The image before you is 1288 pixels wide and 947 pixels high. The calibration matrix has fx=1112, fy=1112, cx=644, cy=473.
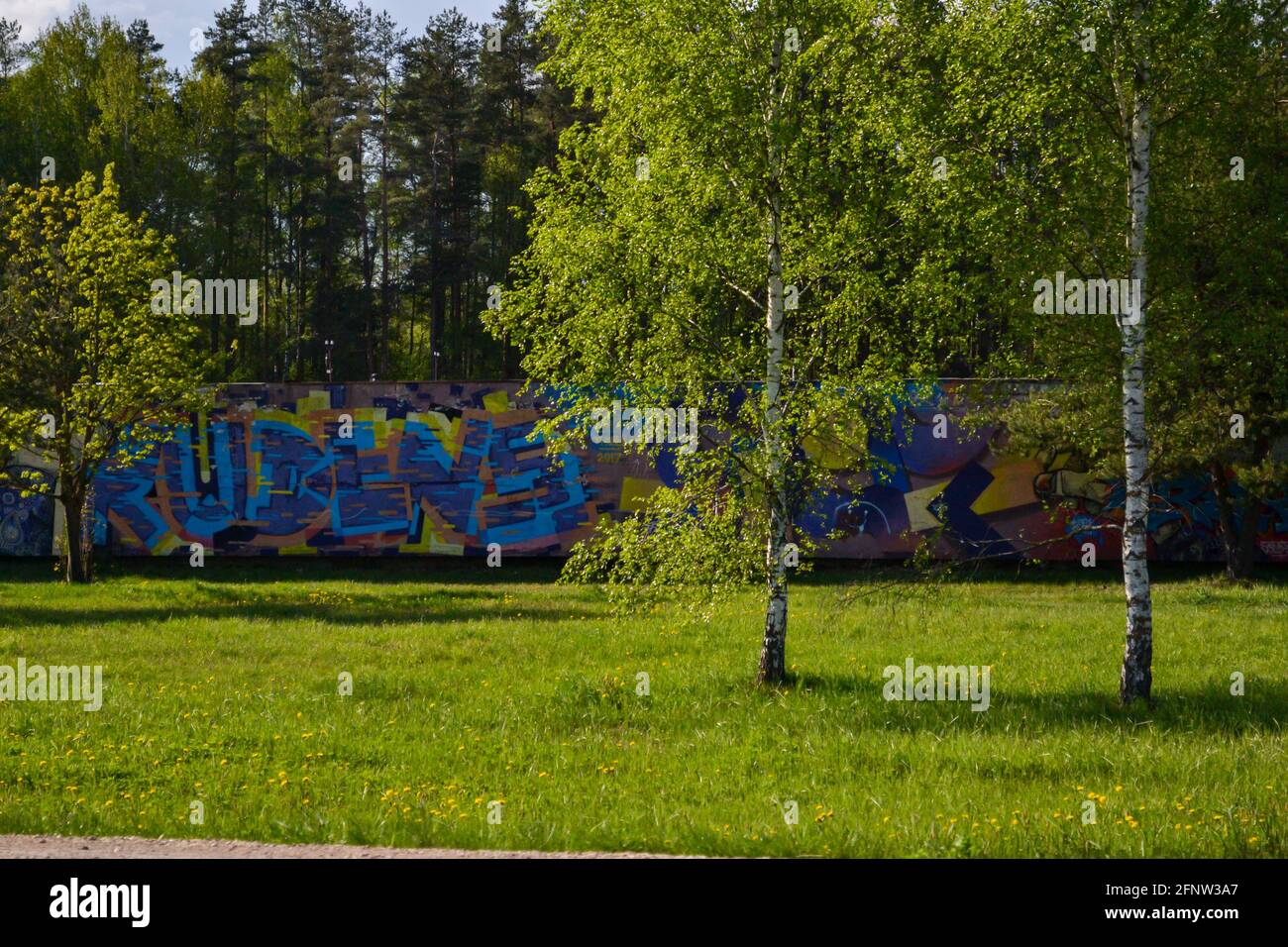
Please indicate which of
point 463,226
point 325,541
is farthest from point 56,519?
point 463,226

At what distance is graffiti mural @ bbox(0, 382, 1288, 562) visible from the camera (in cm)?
2716

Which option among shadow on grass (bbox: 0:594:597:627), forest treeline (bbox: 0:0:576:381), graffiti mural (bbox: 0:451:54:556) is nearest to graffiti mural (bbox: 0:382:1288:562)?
graffiti mural (bbox: 0:451:54:556)

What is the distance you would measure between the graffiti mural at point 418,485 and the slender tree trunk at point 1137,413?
50.1 ft

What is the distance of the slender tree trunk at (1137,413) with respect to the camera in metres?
11.5

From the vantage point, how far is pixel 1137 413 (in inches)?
457

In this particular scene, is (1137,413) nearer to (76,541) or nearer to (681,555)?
(681,555)

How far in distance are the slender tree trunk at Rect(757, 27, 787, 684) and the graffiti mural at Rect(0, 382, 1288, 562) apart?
1437 cm

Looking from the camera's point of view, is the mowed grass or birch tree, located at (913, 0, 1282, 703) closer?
the mowed grass

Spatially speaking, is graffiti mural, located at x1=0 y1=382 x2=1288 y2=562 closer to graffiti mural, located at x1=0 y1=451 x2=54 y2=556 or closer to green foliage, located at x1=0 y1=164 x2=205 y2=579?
graffiti mural, located at x1=0 y1=451 x2=54 y2=556

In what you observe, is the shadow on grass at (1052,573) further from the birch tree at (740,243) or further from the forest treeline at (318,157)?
the forest treeline at (318,157)

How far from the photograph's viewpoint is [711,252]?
1245 centimetres

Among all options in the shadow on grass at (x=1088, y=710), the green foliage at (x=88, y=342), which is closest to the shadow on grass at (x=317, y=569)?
the green foliage at (x=88, y=342)

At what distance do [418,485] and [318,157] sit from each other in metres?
24.5
